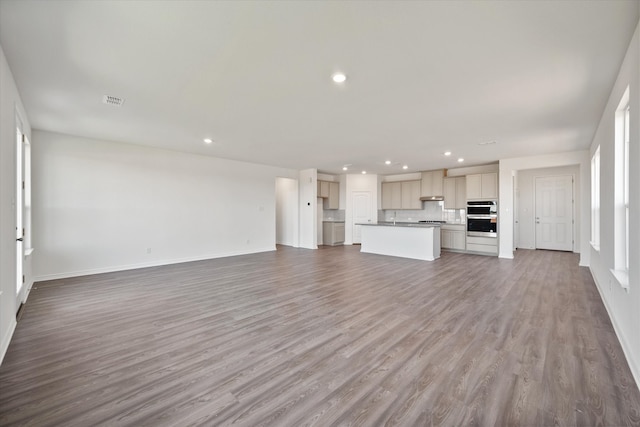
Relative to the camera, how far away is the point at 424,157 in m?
6.88

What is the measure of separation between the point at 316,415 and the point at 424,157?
21.0 feet

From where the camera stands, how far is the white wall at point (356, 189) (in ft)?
33.0

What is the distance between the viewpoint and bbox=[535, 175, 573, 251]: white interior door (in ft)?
26.3

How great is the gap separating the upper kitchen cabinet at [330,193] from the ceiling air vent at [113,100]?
668cm

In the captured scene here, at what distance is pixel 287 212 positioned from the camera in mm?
9773

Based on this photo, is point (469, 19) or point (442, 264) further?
point (442, 264)

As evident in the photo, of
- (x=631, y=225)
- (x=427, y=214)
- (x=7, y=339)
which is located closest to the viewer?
(x=631, y=225)

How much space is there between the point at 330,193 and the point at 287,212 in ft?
5.50

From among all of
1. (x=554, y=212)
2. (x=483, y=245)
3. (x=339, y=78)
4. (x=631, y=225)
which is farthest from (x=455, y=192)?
(x=339, y=78)

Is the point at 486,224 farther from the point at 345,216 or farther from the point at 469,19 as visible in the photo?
the point at 469,19

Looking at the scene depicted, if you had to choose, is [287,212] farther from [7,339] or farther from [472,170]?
[7,339]

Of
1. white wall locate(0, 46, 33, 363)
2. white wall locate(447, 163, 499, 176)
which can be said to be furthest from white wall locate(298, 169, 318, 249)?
white wall locate(0, 46, 33, 363)

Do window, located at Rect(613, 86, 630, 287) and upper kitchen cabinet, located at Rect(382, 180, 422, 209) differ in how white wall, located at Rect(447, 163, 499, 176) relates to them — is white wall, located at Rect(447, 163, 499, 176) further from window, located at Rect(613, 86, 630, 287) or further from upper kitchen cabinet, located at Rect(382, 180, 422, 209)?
window, located at Rect(613, 86, 630, 287)

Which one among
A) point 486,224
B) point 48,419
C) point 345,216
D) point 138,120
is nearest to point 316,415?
point 48,419
